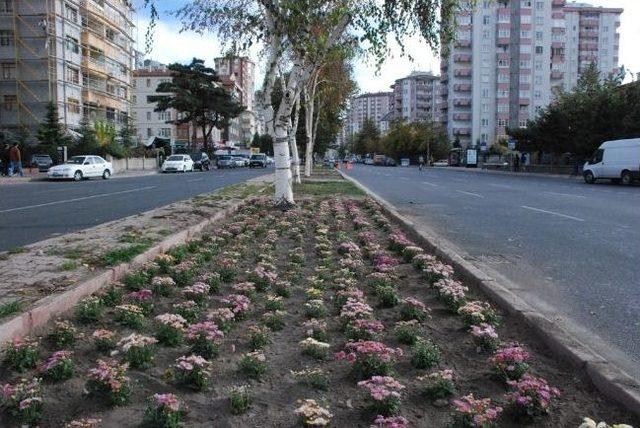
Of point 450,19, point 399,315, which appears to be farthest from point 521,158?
point 399,315

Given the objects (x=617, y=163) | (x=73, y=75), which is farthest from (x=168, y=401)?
(x=73, y=75)

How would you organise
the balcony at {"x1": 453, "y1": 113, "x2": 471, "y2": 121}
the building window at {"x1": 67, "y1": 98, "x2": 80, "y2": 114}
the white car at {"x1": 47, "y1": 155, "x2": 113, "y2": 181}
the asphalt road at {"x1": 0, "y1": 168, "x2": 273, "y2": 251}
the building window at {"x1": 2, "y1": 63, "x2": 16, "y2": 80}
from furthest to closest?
the balcony at {"x1": 453, "y1": 113, "x2": 471, "y2": 121}
the building window at {"x1": 67, "y1": 98, "x2": 80, "y2": 114}
the building window at {"x1": 2, "y1": 63, "x2": 16, "y2": 80}
the white car at {"x1": 47, "y1": 155, "x2": 113, "y2": 181}
the asphalt road at {"x1": 0, "y1": 168, "x2": 273, "y2": 251}

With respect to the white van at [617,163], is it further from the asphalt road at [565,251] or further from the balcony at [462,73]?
the balcony at [462,73]

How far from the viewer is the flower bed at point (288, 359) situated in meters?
3.24

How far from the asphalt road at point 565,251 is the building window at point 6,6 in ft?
163

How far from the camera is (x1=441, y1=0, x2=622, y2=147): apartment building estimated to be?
110 metres

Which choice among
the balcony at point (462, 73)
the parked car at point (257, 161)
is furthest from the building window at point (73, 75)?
the balcony at point (462, 73)

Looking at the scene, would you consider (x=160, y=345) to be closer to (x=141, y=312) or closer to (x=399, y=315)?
(x=141, y=312)

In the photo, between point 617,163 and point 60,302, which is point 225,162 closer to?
point 617,163

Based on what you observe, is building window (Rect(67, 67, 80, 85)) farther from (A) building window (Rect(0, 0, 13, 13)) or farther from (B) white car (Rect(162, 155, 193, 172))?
(B) white car (Rect(162, 155, 193, 172))

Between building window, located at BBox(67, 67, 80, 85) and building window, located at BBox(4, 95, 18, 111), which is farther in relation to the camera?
building window, located at BBox(67, 67, 80, 85)

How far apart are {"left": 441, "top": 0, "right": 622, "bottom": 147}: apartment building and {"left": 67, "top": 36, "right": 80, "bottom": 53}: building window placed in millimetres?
72752

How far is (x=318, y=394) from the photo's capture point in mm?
3535

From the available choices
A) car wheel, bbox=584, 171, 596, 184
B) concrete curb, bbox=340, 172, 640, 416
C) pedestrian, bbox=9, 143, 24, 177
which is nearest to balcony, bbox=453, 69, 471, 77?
car wheel, bbox=584, 171, 596, 184
